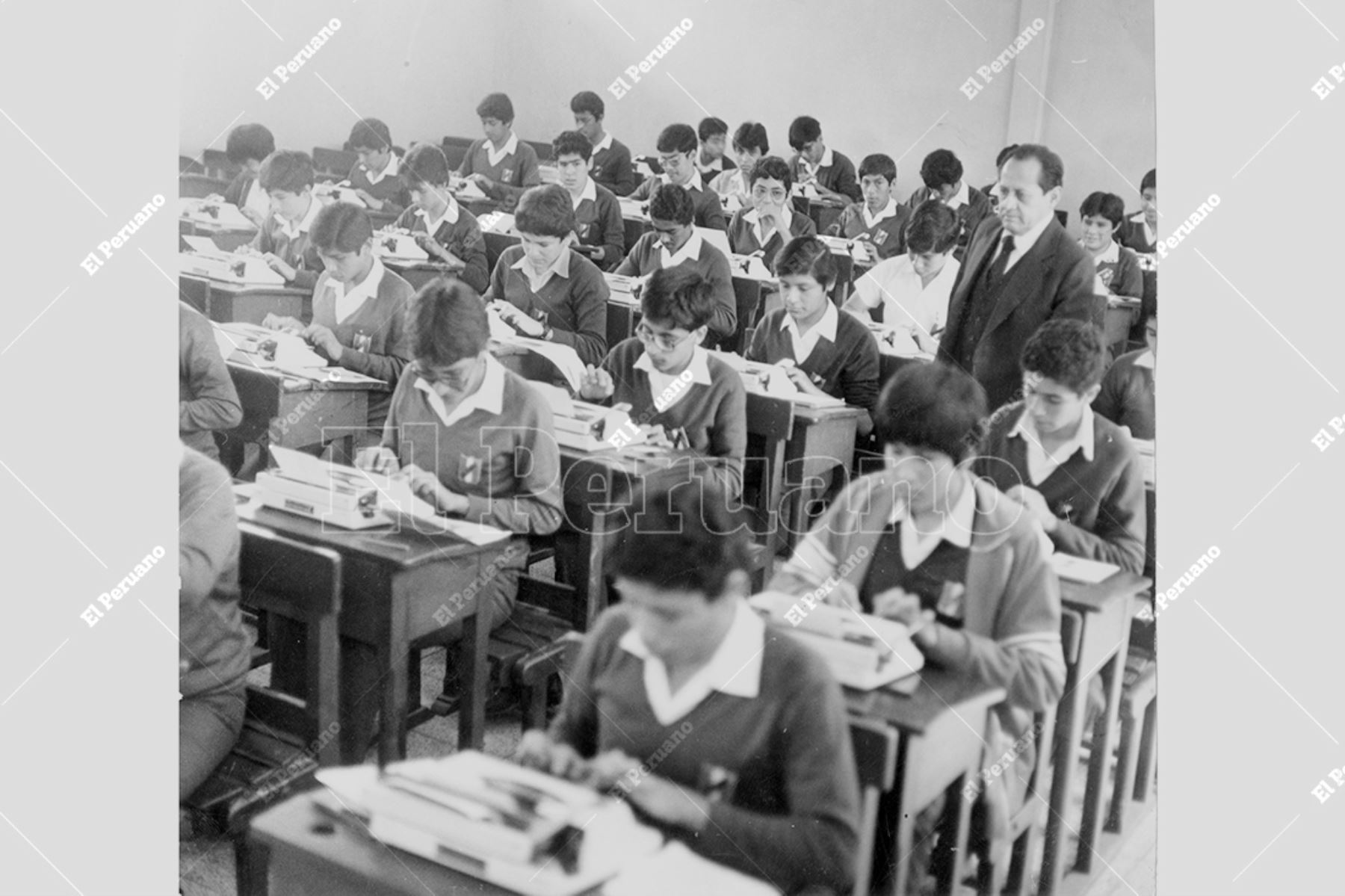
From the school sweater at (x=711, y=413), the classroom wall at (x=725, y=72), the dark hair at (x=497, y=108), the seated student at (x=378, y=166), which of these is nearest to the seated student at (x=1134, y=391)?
the classroom wall at (x=725, y=72)

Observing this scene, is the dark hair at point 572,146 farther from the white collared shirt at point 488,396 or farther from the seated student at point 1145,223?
the seated student at point 1145,223

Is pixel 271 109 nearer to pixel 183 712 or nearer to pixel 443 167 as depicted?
pixel 443 167

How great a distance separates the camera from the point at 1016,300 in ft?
7.35

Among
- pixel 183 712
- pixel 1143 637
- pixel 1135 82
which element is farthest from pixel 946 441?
pixel 183 712

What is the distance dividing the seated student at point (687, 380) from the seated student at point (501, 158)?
349 mm

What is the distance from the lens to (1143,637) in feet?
7.52

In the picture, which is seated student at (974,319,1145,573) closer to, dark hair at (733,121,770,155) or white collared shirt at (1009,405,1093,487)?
white collared shirt at (1009,405,1093,487)

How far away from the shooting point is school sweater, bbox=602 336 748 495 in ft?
7.78

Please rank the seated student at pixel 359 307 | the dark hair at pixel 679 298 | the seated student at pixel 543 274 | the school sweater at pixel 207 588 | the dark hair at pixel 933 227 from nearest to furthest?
the dark hair at pixel 933 227 < the dark hair at pixel 679 298 < the seated student at pixel 543 274 < the seated student at pixel 359 307 < the school sweater at pixel 207 588

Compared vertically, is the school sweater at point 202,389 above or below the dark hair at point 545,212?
below

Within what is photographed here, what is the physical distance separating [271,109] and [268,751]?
Answer: 127cm

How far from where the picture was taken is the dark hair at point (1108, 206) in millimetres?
2178

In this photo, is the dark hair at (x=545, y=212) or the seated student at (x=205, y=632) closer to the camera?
the dark hair at (x=545, y=212)

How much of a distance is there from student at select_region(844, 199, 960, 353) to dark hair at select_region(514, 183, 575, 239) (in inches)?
22.9
